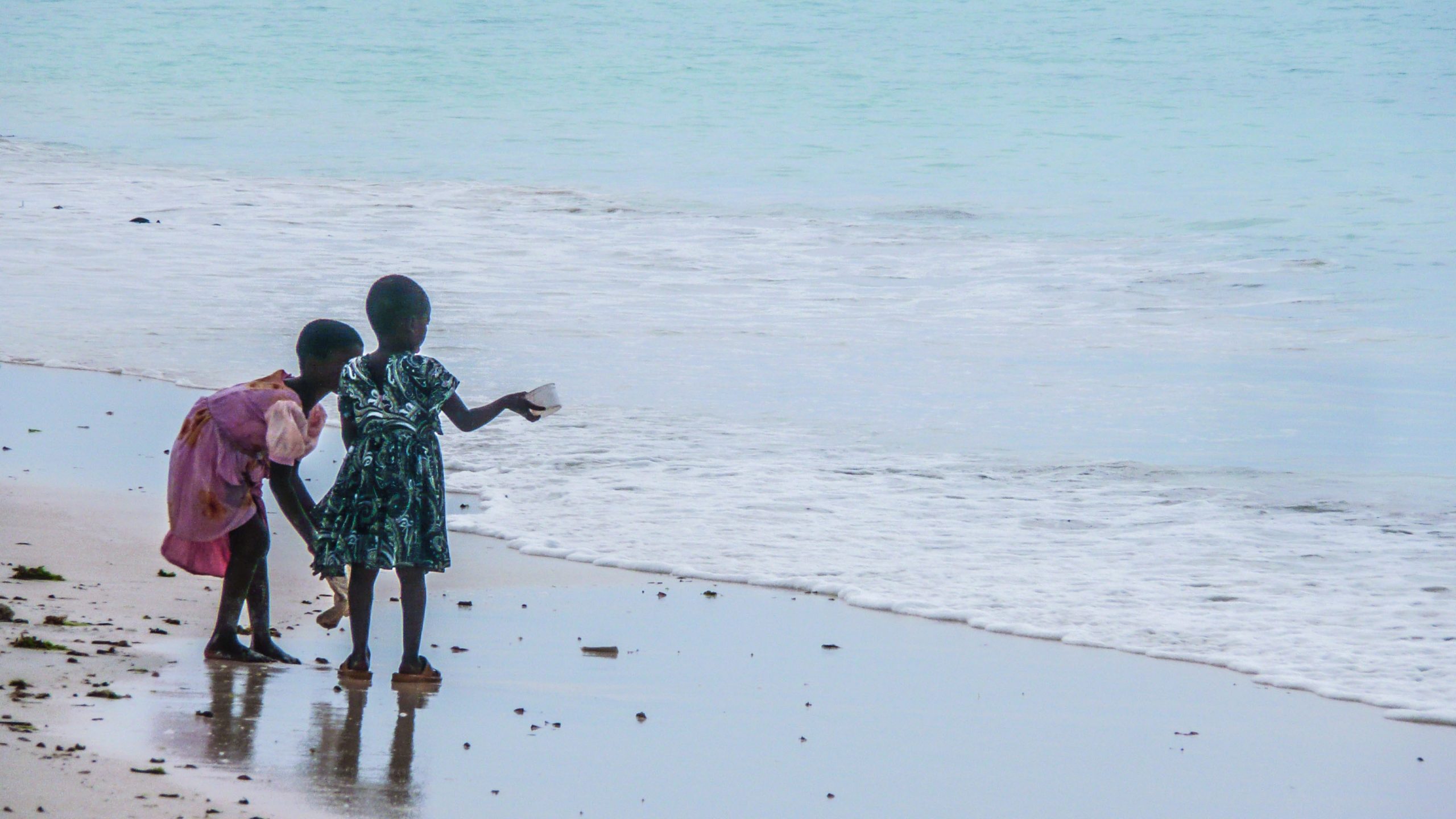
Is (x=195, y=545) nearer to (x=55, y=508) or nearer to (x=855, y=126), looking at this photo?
(x=55, y=508)

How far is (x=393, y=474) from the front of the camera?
14.6 feet

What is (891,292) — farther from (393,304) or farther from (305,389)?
(393,304)

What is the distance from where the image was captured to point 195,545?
466 cm

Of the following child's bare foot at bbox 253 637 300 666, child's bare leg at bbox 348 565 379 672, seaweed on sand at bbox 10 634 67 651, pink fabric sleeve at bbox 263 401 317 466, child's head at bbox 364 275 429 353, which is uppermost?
child's head at bbox 364 275 429 353

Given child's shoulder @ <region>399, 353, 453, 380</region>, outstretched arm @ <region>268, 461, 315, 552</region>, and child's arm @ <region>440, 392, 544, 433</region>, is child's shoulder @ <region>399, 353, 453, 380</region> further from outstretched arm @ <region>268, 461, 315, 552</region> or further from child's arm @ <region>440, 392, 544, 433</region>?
outstretched arm @ <region>268, 461, 315, 552</region>

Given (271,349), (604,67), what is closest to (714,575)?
(271,349)

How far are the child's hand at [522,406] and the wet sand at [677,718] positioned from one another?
785 mm

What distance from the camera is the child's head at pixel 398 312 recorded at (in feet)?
14.6

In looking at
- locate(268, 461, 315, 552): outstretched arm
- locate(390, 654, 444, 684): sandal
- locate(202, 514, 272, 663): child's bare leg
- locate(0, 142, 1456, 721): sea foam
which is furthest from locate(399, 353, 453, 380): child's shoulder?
locate(0, 142, 1456, 721): sea foam

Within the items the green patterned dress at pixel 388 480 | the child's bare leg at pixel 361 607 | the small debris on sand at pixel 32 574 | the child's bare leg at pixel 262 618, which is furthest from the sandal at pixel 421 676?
the small debris on sand at pixel 32 574

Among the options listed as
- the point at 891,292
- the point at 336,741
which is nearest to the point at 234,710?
the point at 336,741

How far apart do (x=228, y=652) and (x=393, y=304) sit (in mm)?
1121

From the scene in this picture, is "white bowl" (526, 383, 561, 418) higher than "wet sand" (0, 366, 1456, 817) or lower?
higher

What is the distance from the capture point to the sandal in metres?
4.43
